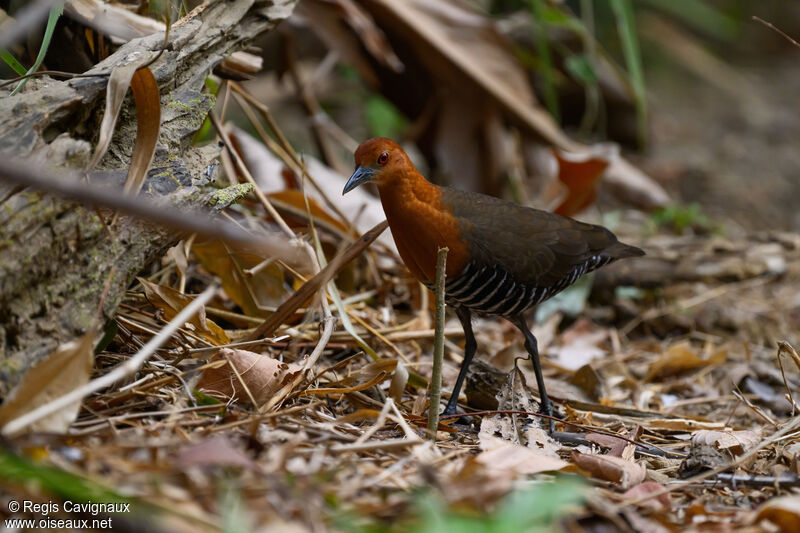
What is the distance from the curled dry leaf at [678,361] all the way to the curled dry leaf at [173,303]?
213 centimetres

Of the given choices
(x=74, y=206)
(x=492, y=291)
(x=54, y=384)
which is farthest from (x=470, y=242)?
(x=54, y=384)

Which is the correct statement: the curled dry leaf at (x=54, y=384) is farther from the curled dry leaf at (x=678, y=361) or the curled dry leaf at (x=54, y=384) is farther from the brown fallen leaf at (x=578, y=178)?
the brown fallen leaf at (x=578, y=178)

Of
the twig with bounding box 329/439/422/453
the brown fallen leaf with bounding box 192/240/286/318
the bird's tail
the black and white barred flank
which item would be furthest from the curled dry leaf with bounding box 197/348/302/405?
the bird's tail

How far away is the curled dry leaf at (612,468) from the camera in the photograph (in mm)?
2188

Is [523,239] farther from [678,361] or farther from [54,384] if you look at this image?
[54,384]

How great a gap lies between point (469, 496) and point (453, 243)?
58.3 inches

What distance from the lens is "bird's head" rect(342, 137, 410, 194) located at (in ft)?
10.1

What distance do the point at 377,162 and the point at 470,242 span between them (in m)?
0.46

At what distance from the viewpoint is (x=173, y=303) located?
2.63 m

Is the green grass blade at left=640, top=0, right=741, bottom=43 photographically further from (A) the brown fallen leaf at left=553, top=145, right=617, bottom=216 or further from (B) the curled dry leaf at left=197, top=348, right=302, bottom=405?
(B) the curled dry leaf at left=197, top=348, right=302, bottom=405

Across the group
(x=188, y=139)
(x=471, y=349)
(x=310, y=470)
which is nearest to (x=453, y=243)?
(x=471, y=349)

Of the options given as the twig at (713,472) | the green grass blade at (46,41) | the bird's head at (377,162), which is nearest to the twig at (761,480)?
the twig at (713,472)

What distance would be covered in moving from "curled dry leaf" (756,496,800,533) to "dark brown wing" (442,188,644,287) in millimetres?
1430

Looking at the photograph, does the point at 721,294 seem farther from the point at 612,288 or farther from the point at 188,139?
the point at 188,139
